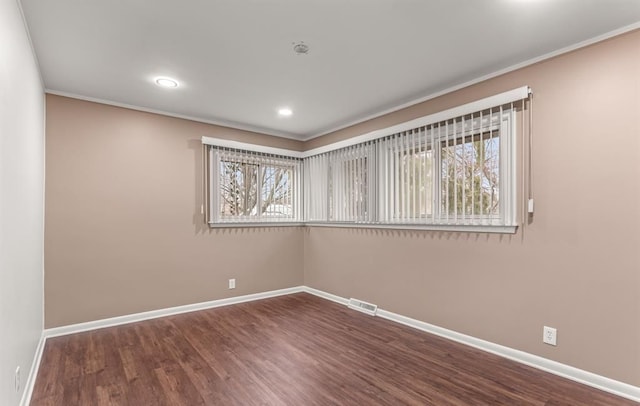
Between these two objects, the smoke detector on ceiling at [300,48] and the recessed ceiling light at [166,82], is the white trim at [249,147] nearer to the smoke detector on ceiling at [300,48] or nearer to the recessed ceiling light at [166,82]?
the recessed ceiling light at [166,82]

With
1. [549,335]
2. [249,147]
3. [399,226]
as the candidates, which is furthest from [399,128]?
[549,335]

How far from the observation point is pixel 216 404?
207 centimetres

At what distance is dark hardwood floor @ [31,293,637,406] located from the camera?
2135mm

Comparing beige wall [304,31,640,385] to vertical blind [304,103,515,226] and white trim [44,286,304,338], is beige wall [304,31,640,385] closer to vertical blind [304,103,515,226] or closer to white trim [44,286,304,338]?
vertical blind [304,103,515,226]

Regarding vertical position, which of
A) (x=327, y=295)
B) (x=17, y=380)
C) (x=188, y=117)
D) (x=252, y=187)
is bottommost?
(x=327, y=295)

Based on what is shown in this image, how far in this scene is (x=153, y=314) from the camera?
376cm

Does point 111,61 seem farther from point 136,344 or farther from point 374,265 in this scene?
point 374,265

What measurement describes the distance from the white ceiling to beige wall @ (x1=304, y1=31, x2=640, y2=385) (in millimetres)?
288

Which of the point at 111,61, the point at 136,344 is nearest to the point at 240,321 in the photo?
the point at 136,344

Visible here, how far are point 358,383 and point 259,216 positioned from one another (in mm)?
2810

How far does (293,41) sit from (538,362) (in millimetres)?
3024

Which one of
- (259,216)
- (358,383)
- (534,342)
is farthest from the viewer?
(259,216)

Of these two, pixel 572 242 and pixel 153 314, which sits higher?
pixel 572 242

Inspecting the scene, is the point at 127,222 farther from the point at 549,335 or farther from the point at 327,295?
the point at 549,335
